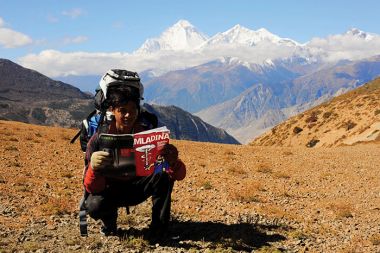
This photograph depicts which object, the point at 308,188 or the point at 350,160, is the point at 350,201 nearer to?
the point at 308,188

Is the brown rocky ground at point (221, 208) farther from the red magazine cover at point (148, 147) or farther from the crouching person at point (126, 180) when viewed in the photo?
the red magazine cover at point (148, 147)

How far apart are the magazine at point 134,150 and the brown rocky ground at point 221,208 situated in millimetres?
1818

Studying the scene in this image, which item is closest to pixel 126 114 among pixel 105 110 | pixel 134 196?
pixel 105 110

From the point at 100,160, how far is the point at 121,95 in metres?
1.29

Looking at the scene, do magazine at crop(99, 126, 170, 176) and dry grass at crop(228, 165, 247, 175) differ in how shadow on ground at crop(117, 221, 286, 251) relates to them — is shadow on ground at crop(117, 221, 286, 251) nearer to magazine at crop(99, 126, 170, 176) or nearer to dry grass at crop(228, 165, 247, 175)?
magazine at crop(99, 126, 170, 176)

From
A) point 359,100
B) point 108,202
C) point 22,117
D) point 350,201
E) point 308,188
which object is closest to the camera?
point 108,202

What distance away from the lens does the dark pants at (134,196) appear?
7.95 m

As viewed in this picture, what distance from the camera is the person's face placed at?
7.69 metres

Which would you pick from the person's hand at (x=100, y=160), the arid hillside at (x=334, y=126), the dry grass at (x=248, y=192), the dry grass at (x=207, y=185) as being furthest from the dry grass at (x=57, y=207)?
the arid hillside at (x=334, y=126)

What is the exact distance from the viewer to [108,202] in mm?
7996

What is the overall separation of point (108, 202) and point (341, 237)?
5346mm

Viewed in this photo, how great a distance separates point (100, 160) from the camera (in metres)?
7.16

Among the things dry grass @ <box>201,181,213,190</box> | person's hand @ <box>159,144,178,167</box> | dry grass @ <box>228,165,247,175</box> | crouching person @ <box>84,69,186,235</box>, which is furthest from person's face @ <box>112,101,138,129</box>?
dry grass @ <box>228,165,247,175</box>

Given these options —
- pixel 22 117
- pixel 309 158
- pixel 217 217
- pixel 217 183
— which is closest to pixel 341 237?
pixel 217 217
